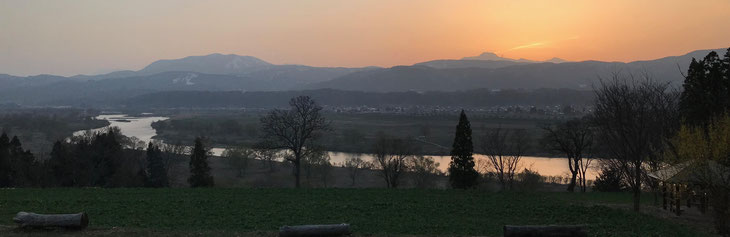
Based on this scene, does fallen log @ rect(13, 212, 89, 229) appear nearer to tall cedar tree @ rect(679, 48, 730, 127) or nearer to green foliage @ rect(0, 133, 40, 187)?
green foliage @ rect(0, 133, 40, 187)

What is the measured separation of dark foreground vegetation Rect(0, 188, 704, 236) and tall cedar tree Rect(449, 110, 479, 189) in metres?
6.65

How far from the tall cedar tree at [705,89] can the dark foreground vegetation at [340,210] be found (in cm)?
847

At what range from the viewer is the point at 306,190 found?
23.4m

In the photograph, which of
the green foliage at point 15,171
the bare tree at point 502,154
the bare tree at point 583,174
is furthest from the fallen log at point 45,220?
the bare tree at point 502,154

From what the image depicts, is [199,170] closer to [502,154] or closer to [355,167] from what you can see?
[355,167]

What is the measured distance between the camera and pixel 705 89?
27.5 m

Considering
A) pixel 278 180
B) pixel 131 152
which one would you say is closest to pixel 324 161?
pixel 278 180

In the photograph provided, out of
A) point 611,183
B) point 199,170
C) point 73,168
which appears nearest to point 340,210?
point 199,170

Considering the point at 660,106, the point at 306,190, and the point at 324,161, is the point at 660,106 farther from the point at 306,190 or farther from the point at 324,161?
the point at 324,161

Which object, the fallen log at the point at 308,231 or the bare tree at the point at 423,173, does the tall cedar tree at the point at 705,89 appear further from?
the fallen log at the point at 308,231

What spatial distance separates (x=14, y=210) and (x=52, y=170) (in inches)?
722

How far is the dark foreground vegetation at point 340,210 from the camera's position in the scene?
14.9 metres

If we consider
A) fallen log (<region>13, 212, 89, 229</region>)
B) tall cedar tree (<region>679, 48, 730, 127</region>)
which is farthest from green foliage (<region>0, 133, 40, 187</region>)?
tall cedar tree (<region>679, 48, 730, 127</region>)

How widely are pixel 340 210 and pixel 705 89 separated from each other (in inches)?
929
